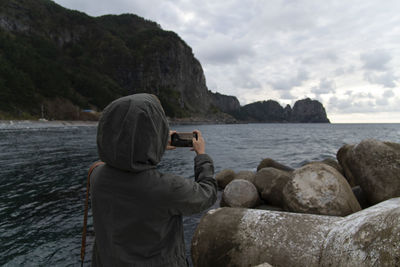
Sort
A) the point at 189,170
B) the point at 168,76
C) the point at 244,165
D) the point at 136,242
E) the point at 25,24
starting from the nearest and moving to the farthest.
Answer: the point at 136,242 < the point at 189,170 < the point at 244,165 < the point at 25,24 < the point at 168,76

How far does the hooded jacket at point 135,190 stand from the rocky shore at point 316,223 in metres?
1.50

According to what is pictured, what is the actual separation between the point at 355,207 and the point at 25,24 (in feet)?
509

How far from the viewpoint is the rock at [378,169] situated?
220 inches

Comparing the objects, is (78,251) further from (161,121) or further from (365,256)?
(365,256)

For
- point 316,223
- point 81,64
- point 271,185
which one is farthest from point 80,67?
point 316,223

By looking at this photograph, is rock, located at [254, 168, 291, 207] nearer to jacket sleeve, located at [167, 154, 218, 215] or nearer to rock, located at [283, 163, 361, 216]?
rock, located at [283, 163, 361, 216]

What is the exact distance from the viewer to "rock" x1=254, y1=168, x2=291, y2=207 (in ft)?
22.3

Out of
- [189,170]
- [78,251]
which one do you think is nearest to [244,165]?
[189,170]

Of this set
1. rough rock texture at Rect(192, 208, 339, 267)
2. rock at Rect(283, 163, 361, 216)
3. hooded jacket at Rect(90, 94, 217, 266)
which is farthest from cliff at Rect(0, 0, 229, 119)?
hooded jacket at Rect(90, 94, 217, 266)

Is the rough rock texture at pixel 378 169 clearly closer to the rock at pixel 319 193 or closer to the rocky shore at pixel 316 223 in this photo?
the rocky shore at pixel 316 223

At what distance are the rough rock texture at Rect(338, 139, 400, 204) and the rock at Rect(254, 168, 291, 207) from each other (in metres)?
2.00

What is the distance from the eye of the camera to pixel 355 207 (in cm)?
493

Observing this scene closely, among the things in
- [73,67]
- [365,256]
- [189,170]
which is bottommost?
[189,170]

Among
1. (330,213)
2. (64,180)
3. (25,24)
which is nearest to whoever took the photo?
(330,213)
